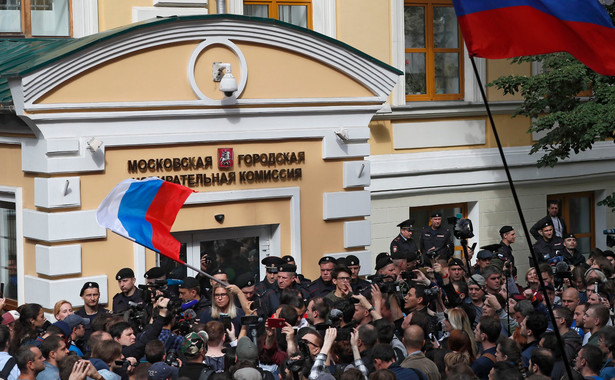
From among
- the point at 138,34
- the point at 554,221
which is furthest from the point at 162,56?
the point at 554,221

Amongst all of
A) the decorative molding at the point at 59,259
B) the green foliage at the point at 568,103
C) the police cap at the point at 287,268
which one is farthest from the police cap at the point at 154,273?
the green foliage at the point at 568,103

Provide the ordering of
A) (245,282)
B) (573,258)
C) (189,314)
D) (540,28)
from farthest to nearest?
(573,258) → (245,282) → (189,314) → (540,28)

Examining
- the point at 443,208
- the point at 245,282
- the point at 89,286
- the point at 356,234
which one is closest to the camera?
the point at 89,286

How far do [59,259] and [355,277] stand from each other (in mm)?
3761

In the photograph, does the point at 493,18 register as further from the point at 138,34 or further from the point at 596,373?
the point at 138,34

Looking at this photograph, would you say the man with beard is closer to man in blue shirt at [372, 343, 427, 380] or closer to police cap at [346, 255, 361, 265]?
police cap at [346, 255, 361, 265]

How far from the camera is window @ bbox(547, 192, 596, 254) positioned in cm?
2156

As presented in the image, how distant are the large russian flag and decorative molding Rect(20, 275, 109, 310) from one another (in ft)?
21.6

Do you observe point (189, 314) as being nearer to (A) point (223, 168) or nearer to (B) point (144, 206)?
(B) point (144, 206)

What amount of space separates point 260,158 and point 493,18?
6.32 meters

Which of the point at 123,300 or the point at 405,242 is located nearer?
the point at 123,300

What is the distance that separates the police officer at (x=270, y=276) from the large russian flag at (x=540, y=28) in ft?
17.2

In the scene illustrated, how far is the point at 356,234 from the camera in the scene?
53.9 feet

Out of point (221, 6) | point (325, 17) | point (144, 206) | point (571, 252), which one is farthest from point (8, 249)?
point (571, 252)
